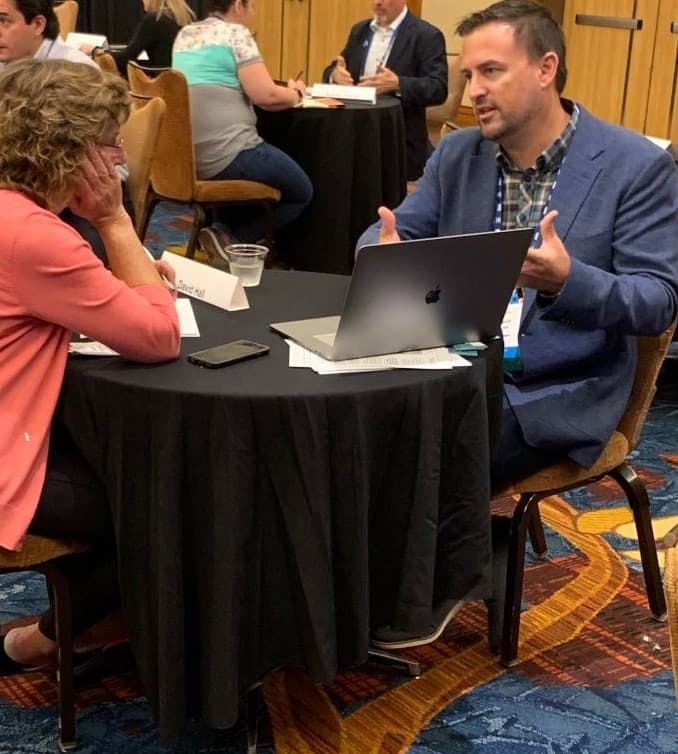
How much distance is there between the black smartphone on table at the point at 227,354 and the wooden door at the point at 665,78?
5527 mm

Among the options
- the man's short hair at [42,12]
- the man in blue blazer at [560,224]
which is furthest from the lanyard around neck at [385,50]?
the man in blue blazer at [560,224]

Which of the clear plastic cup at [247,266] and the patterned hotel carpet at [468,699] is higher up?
the clear plastic cup at [247,266]

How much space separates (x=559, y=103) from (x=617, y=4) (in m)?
5.22

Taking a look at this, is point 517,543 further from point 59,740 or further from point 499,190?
point 59,740

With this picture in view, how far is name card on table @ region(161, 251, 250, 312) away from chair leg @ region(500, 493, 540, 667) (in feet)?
2.25

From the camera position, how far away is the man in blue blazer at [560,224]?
2283mm

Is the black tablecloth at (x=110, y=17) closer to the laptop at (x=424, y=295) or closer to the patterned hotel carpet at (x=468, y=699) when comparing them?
the patterned hotel carpet at (x=468, y=699)

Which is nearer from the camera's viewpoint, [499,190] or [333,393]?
[333,393]

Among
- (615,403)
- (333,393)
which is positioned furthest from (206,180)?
(333,393)

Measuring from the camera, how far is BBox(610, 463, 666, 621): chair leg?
2.55 metres

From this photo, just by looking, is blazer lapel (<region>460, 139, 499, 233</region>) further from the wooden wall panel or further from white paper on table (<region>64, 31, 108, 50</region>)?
the wooden wall panel

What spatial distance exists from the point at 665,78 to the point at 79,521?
5.85 metres

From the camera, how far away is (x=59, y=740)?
214cm

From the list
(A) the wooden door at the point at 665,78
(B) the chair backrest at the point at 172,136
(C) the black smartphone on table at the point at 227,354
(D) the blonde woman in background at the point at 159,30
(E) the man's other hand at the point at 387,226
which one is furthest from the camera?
(A) the wooden door at the point at 665,78
